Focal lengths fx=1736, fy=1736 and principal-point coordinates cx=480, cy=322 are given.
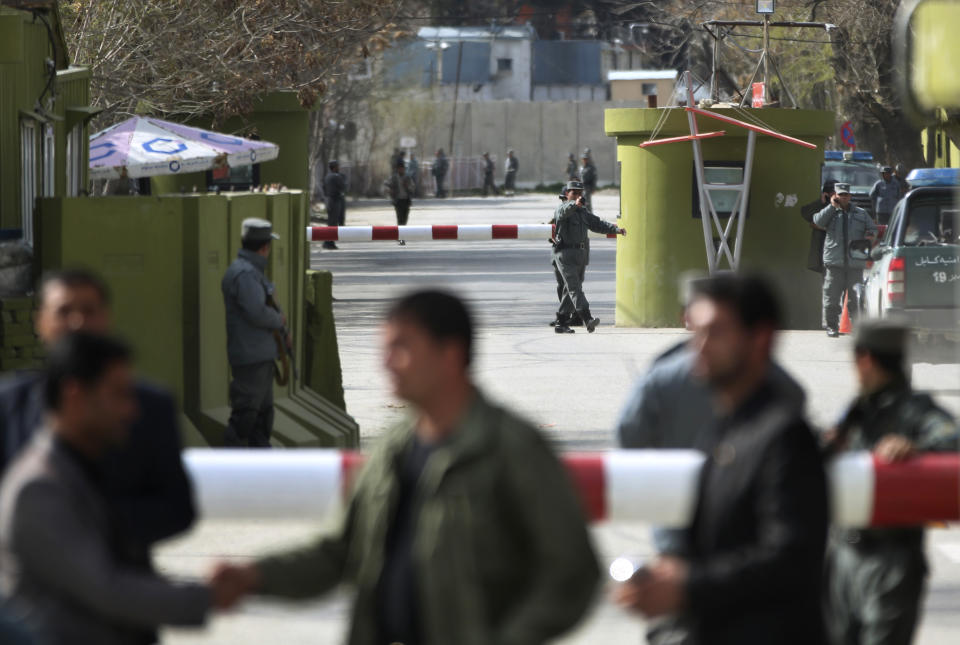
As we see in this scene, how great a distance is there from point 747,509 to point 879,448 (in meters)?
1.52

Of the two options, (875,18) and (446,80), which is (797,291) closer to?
(875,18)

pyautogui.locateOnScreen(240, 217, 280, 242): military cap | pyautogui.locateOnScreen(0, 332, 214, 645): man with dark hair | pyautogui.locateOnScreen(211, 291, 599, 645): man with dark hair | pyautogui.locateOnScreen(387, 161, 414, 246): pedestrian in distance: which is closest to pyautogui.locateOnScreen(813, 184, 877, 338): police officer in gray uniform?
pyautogui.locateOnScreen(240, 217, 280, 242): military cap

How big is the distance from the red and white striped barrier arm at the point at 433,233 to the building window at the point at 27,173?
36.3 feet

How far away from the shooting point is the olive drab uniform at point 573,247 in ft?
65.4

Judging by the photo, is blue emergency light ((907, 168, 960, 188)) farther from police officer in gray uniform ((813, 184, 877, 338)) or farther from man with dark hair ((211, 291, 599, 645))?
man with dark hair ((211, 291, 599, 645))

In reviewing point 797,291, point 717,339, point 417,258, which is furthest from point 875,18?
point 717,339

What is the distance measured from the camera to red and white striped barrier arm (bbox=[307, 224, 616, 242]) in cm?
2431

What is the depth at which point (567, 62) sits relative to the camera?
109688 mm

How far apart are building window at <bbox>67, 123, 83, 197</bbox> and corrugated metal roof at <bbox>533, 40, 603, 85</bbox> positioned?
3722 inches

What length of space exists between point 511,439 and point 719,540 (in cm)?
54

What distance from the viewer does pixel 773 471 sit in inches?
144

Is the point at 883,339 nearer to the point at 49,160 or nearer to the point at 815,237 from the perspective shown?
the point at 49,160

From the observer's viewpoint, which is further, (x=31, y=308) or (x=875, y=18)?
(x=875, y=18)

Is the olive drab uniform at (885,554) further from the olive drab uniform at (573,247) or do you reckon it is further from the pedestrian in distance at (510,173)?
the pedestrian in distance at (510,173)
